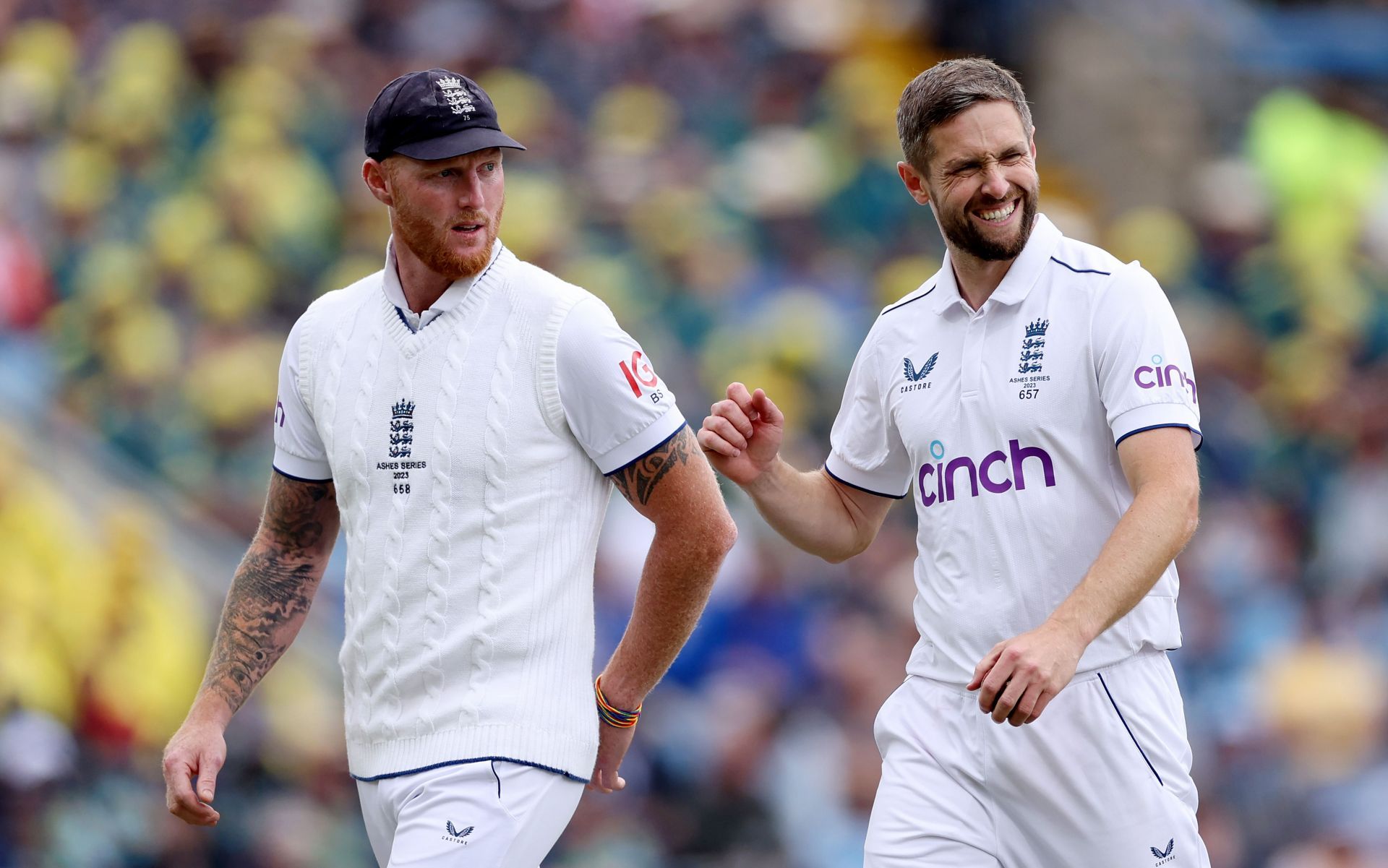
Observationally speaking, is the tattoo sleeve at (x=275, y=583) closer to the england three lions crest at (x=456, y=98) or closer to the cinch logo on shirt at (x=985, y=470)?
the england three lions crest at (x=456, y=98)

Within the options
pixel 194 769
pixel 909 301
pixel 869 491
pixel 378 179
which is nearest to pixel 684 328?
pixel 869 491

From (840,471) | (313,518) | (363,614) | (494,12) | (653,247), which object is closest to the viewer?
(363,614)

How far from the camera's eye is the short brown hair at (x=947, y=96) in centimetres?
409

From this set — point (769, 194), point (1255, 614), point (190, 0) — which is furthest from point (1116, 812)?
point (190, 0)

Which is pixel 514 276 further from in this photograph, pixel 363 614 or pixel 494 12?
pixel 494 12

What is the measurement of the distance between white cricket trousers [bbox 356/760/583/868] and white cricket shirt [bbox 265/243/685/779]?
3cm

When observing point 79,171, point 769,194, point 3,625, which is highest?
point 769,194

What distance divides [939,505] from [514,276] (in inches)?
43.3

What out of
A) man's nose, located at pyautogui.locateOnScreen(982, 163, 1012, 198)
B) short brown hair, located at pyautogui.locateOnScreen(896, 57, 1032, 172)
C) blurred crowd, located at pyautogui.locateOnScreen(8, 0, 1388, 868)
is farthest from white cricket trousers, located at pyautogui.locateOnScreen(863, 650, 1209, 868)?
blurred crowd, located at pyautogui.locateOnScreen(8, 0, 1388, 868)

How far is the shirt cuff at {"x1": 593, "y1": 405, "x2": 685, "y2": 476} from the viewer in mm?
3875

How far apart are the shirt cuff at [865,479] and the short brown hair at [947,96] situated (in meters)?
0.83

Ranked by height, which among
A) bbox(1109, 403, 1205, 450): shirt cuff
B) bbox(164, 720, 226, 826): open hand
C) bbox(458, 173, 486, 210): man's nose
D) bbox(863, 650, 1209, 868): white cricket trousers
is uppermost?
bbox(458, 173, 486, 210): man's nose

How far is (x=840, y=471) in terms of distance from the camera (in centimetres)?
Result: 468

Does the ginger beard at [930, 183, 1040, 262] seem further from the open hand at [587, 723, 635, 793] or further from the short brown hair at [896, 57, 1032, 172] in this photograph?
the open hand at [587, 723, 635, 793]
